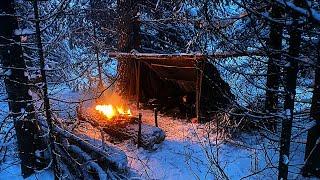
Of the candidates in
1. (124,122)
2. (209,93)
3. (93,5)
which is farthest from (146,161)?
(93,5)

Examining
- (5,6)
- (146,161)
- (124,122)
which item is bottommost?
(146,161)

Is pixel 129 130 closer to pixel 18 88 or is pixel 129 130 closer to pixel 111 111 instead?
pixel 111 111

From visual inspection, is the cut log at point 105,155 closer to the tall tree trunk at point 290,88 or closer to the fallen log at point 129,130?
the fallen log at point 129,130

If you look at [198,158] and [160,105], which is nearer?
[198,158]

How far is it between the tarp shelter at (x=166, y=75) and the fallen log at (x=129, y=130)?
2722 millimetres

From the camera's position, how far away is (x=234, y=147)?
11664 mm

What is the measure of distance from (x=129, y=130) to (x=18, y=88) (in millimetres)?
4099

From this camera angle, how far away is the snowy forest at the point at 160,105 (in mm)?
7469

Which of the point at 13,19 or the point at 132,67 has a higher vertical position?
the point at 13,19

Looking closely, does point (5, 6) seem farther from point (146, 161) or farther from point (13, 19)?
point (146, 161)

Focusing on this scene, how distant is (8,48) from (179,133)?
267 inches

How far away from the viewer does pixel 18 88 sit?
34.8 feet

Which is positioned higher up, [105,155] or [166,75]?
[166,75]

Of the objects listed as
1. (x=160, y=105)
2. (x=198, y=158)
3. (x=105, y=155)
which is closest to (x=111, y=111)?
(x=160, y=105)
